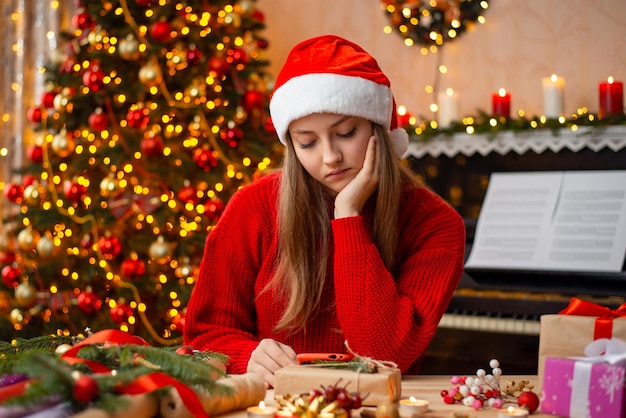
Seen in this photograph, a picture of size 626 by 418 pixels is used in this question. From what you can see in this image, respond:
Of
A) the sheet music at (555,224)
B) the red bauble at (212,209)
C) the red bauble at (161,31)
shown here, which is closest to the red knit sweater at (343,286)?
the sheet music at (555,224)

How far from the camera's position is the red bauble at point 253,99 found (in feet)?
13.1

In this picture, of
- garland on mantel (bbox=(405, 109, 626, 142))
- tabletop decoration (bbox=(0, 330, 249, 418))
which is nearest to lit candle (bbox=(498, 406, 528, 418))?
tabletop decoration (bbox=(0, 330, 249, 418))

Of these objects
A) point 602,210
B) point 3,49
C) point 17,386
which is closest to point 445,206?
point 17,386

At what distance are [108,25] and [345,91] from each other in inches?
105

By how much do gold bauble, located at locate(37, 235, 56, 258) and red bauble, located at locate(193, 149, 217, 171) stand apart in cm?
83

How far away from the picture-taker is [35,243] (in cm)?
402

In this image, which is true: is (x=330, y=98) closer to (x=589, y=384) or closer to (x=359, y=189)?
(x=359, y=189)

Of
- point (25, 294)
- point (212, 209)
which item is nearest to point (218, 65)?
point (212, 209)

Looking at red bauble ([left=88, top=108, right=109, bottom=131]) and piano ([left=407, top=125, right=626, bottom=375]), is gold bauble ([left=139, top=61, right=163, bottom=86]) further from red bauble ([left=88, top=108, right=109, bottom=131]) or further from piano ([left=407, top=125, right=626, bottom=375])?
piano ([left=407, top=125, right=626, bottom=375])

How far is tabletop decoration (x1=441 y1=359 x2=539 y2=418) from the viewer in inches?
46.0

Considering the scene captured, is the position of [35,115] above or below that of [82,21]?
below

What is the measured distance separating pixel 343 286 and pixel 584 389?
653 mm

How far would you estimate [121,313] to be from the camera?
3.78 metres

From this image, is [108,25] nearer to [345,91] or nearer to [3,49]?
[3,49]
